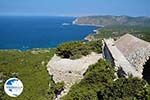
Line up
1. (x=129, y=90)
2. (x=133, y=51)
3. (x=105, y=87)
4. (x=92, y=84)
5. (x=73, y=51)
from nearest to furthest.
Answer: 1. (x=129, y=90)
2. (x=105, y=87)
3. (x=92, y=84)
4. (x=73, y=51)
5. (x=133, y=51)

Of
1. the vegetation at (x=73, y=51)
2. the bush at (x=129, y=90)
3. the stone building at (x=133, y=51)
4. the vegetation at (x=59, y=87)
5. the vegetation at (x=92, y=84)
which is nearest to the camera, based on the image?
the bush at (x=129, y=90)

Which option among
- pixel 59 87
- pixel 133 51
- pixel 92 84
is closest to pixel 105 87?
pixel 92 84

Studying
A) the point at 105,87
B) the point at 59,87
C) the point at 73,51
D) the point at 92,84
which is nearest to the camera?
the point at 105,87

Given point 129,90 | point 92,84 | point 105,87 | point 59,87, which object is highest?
point 129,90

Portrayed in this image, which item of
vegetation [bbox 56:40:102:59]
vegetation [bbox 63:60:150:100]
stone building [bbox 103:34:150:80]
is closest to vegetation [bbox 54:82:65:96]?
vegetation [bbox 63:60:150:100]

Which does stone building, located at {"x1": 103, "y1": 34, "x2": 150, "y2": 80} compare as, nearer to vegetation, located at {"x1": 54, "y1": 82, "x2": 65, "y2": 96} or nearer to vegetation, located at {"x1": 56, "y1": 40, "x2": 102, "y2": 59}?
vegetation, located at {"x1": 56, "y1": 40, "x2": 102, "y2": 59}

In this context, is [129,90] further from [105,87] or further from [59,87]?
[59,87]

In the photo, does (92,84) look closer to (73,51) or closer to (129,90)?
(129,90)

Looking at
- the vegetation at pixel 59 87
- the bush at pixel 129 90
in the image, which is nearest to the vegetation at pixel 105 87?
the bush at pixel 129 90

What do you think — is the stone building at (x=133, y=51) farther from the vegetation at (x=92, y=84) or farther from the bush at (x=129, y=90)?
the bush at (x=129, y=90)

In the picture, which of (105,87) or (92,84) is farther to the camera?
(92,84)

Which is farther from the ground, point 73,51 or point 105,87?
point 73,51
